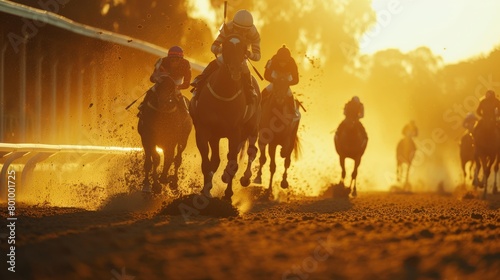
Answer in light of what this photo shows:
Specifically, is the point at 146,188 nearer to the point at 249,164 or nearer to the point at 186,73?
the point at 249,164

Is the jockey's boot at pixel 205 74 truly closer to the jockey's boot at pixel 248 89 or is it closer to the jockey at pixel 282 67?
the jockey's boot at pixel 248 89

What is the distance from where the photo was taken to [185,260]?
795cm

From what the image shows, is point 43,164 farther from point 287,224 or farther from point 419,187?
point 419,187

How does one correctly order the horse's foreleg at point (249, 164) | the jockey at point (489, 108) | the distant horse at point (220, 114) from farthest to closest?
1. the jockey at point (489, 108)
2. the horse's foreleg at point (249, 164)
3. the distant horse at point (220, 114)

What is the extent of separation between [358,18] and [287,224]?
56920 mm

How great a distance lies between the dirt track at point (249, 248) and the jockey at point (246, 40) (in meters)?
2.15

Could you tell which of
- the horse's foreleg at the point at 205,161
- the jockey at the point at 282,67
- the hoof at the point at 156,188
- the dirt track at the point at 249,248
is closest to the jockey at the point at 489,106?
the jockey at the point at 282,67

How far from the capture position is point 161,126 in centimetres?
1727

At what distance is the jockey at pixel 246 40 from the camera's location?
45.1ft

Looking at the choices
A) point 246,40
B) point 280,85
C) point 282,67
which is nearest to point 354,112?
point 280,85

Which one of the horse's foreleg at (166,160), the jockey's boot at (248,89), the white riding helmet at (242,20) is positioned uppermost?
the white riding helmet at (242,20)

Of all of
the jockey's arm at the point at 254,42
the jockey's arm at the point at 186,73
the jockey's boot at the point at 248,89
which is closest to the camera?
the jockey's boot at the point at 248,89

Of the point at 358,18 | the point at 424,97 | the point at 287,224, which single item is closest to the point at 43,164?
the point at 287,224

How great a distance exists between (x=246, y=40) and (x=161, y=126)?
3.98 metres
